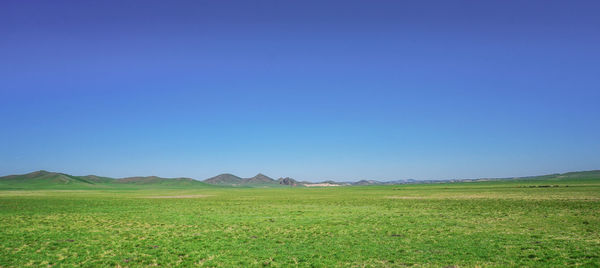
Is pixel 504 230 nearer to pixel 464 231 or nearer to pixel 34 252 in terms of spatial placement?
pixel 464 231

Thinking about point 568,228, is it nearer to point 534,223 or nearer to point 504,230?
point 534,223

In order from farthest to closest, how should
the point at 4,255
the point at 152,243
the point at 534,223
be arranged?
the point at 534,223 → the point at 152,243 → the point at 4,255

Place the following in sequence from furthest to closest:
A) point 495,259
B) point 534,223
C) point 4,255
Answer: point 534,223, point 4,255, point 495,259

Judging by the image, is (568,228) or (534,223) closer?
(568,228)

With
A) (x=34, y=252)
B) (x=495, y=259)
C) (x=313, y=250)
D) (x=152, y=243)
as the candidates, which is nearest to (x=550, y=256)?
(x=495, y=259)

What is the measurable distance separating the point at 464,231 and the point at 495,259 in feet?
24.6

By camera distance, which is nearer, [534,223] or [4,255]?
[4,255]

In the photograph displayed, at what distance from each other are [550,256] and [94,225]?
3004cm

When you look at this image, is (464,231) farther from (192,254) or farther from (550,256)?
(192,254)

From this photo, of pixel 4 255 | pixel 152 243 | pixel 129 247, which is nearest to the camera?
pixel 4 255

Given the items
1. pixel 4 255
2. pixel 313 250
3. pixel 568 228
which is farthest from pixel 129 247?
pixel 568 228

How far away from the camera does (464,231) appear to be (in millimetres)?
21172

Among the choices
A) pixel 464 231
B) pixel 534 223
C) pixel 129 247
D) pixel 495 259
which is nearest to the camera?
pixel 495 259

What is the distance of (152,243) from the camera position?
18.4 meters
